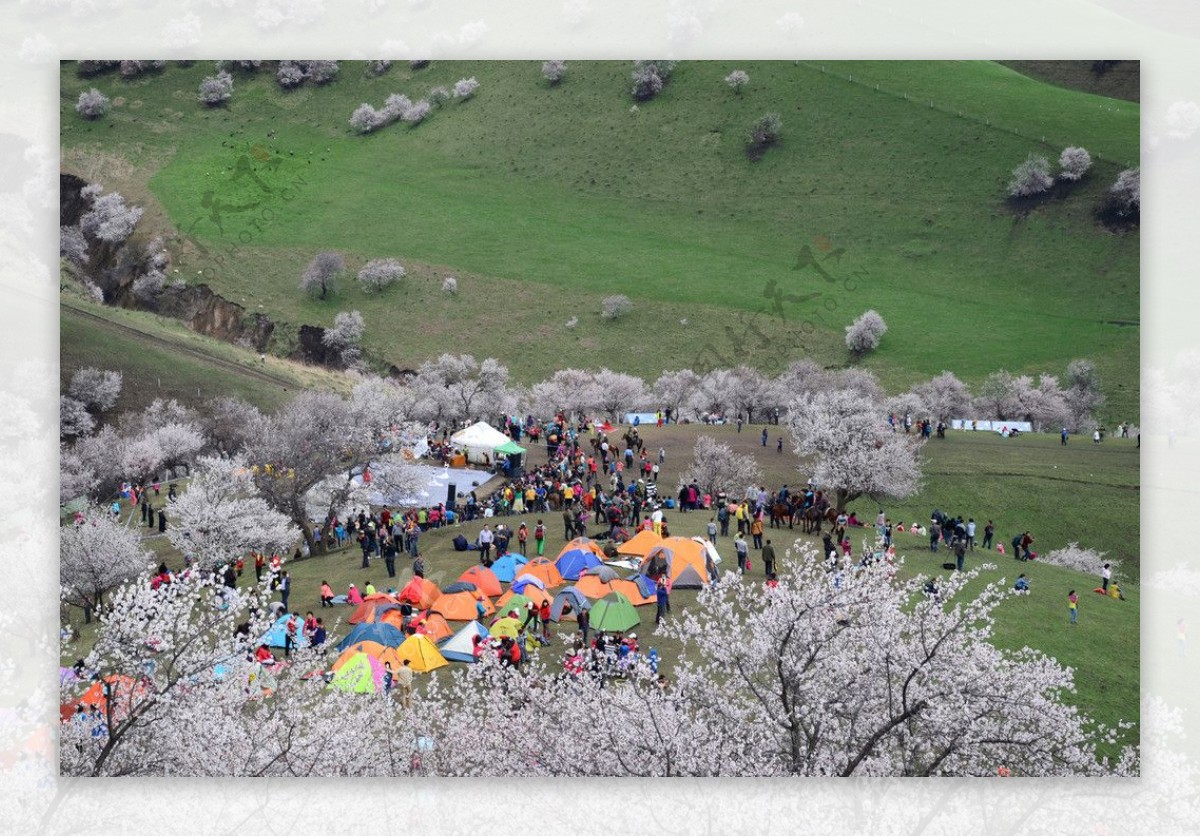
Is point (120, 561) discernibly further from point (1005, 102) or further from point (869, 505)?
point (1005, 102)

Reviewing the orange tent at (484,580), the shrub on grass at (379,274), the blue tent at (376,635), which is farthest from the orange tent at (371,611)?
the shrub on grass at (379,274)

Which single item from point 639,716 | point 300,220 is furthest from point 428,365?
point 639,716

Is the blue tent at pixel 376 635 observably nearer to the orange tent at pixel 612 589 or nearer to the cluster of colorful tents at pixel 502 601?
the cluster of colorful tents at pixel 502 601

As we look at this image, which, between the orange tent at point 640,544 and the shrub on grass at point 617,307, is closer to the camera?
the orange tent at point 640,544

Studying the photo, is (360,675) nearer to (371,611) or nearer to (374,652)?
(374,652)

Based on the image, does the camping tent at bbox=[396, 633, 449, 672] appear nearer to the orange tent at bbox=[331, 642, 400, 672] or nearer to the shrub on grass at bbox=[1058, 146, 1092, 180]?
the orange tent at bbox=[331, 642, 400, 672]

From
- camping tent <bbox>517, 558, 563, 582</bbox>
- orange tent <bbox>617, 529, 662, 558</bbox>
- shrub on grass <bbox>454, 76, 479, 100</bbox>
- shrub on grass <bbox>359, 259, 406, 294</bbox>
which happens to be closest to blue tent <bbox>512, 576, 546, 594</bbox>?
camping tent <bbox>517, 558, 563, 582</bbox>
